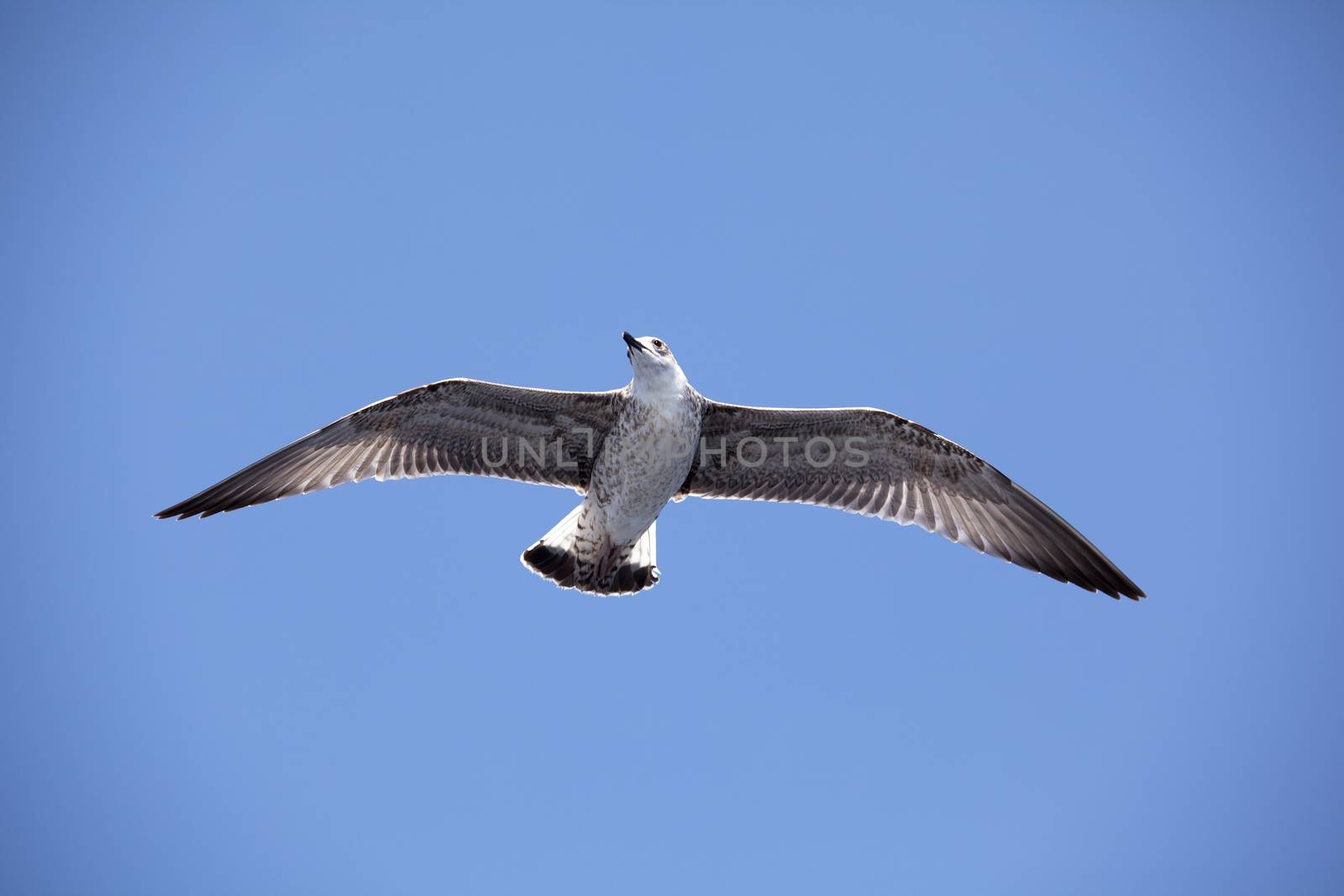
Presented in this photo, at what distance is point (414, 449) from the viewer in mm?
8906

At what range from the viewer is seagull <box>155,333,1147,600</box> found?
838 centimetres

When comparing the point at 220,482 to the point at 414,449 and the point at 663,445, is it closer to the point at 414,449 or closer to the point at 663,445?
the point at 414,449

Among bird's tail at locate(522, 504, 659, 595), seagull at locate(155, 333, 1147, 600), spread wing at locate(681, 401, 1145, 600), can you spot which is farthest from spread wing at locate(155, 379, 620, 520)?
spread wing at locate(681, 401, 1145, 600)

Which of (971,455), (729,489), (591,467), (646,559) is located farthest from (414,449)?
(971,455)

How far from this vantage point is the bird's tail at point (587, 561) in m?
9.09

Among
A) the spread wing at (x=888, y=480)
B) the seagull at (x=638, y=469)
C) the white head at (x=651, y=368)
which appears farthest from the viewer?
the spread wing at (x=888, y=480)

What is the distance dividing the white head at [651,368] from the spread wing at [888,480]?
2.04 ft

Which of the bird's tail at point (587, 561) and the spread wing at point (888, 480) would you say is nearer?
the spread wing at point (888, 480)

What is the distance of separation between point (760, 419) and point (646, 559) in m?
1.96

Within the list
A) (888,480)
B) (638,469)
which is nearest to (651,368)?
(638,469)

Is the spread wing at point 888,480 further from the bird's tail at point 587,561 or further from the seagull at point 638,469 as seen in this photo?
the bird's tail at point 587,561

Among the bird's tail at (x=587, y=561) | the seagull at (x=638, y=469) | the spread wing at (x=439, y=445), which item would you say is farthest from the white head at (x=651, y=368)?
the bird's tail at (x=587, y=561)

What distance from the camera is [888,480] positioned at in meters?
9.02

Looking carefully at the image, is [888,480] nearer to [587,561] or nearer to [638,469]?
[638,469]
